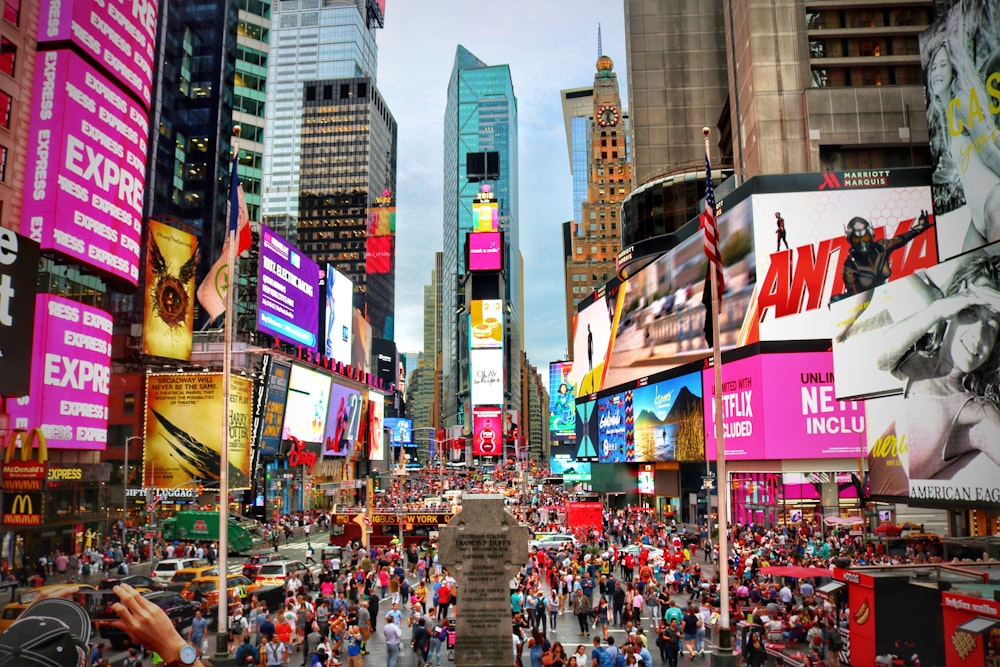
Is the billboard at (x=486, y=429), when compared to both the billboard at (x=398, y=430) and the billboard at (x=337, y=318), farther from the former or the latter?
the billboard at (x=337, y=318)

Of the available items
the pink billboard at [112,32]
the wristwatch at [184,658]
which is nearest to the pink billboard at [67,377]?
the pink billboard at [112,32]

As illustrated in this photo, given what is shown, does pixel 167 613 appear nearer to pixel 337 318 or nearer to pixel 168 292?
pixel 168 292

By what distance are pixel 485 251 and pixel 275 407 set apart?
96.4 metres

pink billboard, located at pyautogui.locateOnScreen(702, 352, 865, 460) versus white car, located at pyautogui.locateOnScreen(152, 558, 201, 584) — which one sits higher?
pink billboard, located at pyautogui.locateOnScreen(702, 352, 865, 460)

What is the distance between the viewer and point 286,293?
6862 centimetres

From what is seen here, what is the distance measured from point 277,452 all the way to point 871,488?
50.2 metres

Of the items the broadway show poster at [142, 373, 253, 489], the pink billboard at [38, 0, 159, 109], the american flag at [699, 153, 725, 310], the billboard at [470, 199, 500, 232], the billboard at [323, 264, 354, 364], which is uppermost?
the billboard at [470, 199, 500, 232]

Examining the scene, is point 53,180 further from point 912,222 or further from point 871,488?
point 912,222

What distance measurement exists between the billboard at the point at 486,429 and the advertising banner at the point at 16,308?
126 meters

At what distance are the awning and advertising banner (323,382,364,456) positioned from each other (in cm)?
6983

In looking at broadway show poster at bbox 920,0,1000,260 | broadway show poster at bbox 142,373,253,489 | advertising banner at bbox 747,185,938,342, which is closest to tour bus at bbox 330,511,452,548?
broadway show poster at bbox 142,373,253,489

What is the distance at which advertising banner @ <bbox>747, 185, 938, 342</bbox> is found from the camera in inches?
2100

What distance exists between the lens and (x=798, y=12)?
67688mm

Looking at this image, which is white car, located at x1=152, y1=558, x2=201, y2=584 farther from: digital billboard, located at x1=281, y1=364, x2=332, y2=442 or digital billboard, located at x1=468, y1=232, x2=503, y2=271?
digital billboard, located at x1=468, y1=232, x2=503, y2=271
